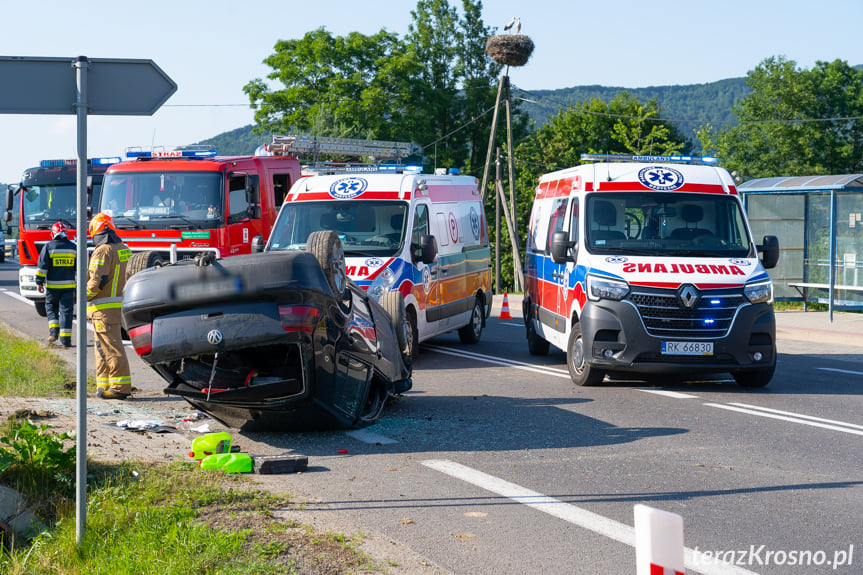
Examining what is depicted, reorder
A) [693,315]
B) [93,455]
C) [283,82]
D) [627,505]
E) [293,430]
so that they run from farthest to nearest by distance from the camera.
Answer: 1. [283,82]
2. [693,315]
3. [293,430]
4. [93,455]
5. [627,505]

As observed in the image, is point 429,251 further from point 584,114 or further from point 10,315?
point 584,114

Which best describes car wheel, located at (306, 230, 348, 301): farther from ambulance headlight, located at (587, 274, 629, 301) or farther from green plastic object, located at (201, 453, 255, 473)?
ambulance headlight, located at (587, 274, 629, 301)

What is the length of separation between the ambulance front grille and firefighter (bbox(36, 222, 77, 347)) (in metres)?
9.10

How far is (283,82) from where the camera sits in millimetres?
58562

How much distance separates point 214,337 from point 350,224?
6116 millimetres

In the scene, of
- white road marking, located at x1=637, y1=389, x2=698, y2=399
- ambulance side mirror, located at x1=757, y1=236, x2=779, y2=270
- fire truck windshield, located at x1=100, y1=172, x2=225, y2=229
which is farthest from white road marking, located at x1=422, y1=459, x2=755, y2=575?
fire truck windshield, located at x1=100, y1=172, x2=225, y2=229

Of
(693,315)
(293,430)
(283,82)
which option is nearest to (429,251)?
(693,315)

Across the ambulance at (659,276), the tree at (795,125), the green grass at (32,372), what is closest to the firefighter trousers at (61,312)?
the green grass at (32,372)

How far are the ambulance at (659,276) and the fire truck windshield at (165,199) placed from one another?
21.2 feet

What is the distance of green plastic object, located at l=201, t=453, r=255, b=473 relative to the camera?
259 inches

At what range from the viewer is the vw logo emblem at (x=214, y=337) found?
6.76 m

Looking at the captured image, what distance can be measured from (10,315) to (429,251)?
12.0m

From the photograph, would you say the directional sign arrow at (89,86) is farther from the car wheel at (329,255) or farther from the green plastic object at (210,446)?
the green plastic object at (210,446)

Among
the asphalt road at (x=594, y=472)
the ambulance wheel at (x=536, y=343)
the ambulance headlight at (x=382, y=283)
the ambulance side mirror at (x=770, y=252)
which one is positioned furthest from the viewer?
the ambulance wheel at (x=536, y=343)
